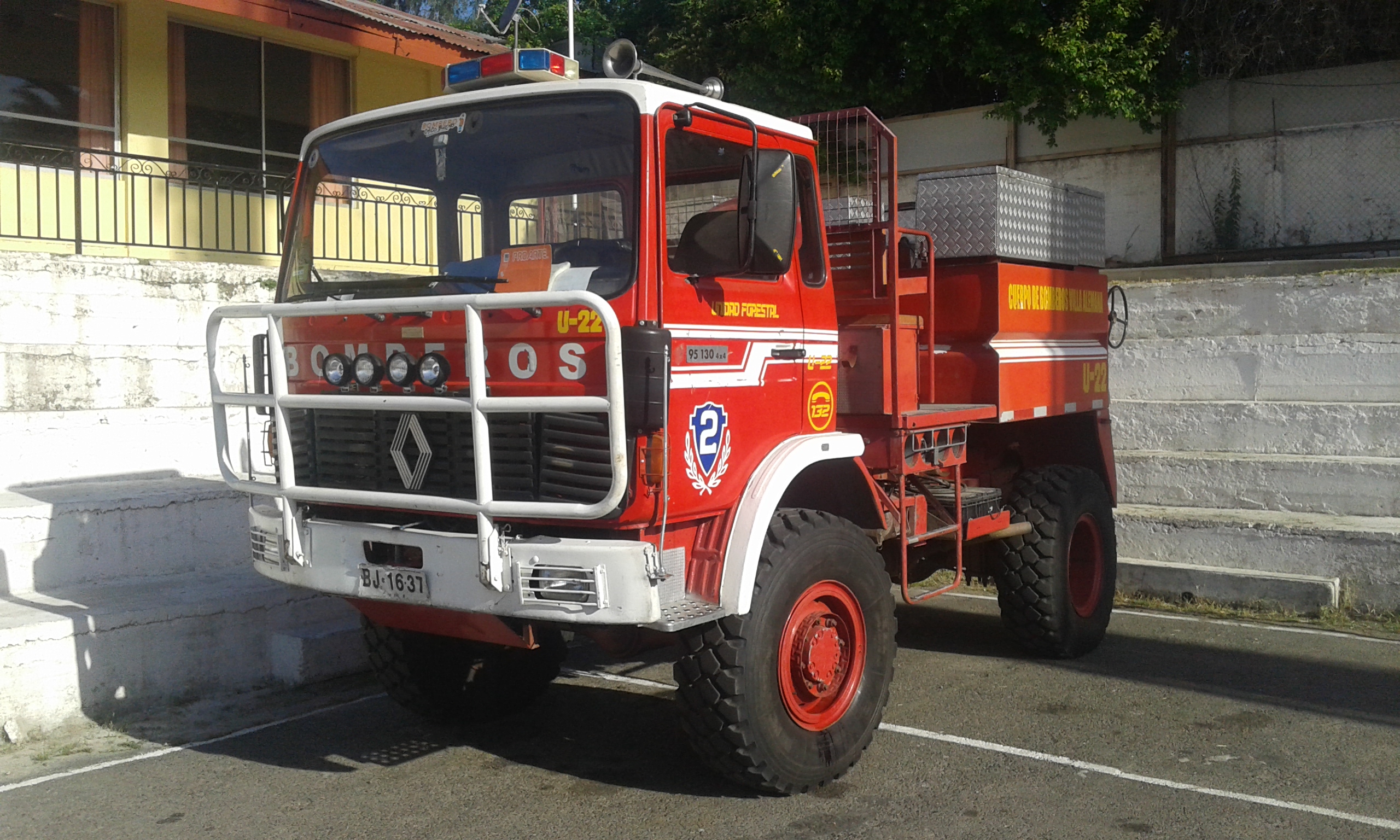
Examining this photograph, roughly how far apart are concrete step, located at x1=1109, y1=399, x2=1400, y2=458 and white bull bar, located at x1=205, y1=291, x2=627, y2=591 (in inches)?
267

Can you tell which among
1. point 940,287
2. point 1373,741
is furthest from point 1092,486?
point 1373,741

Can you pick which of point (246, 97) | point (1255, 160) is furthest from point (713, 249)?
point (1255, 160)

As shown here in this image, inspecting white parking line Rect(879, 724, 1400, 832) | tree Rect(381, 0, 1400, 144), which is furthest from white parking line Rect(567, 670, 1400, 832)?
tree Rect(381, 0, 1400, 144)

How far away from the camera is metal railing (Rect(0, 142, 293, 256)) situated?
10156mm

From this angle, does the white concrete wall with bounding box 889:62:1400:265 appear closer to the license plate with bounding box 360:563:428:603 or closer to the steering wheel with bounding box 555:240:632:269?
the steering wheel with bounding box 555:240:632:269

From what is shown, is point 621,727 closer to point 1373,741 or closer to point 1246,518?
point 1373,741

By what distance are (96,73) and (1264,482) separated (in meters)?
10.7

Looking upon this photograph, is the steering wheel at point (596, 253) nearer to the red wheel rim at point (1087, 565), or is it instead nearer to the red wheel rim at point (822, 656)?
the red wheel rim at point (822, 656)

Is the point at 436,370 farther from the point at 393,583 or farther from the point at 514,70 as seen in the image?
the point at 514,70

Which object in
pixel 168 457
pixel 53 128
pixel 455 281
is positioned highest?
pixel 53 128

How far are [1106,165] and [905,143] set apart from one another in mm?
3057

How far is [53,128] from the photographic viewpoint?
11148 mm

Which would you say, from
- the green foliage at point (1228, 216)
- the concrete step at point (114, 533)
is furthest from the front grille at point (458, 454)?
the green foliage at point (1228, 216)

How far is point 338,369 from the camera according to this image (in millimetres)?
4664
